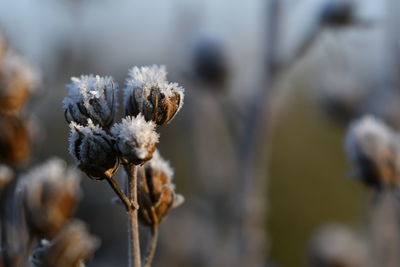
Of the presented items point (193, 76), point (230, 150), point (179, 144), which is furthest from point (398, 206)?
point (179, 144)

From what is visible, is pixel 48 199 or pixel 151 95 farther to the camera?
pixel 48 199

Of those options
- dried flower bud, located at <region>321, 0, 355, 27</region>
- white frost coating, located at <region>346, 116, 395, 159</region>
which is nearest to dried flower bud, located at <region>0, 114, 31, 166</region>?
white frost coating, located at <region>346, 116, 395, 159</region>

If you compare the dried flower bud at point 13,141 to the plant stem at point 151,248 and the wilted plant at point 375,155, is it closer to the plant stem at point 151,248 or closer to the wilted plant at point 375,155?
the plant stem at point 151,248

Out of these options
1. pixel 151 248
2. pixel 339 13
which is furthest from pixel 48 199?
pixel 339 13

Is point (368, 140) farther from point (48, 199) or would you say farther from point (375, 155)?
point (48, 199)

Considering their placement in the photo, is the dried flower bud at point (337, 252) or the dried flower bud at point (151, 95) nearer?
the dried flower bud at point (151, 95)

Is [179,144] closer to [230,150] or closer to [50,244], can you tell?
[230,150]

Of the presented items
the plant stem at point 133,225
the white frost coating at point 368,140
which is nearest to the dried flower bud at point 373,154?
the white frost coating at point 368,140
